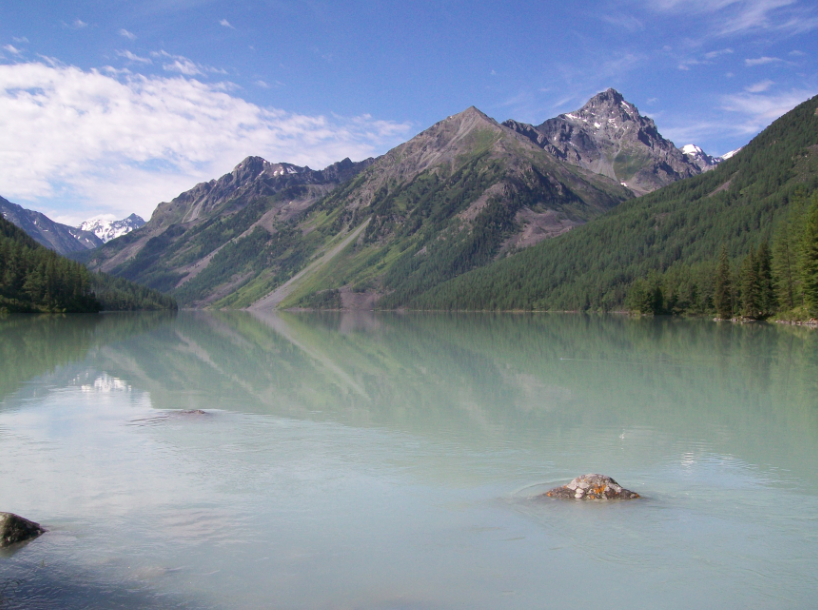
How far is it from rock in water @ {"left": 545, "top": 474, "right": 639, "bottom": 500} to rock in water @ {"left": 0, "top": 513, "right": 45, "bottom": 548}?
10.5 m

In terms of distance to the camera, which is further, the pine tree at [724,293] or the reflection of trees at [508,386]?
the pine tree at [724,293]

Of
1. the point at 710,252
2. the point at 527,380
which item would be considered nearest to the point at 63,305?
the point at 527,380

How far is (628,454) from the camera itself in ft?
54.6

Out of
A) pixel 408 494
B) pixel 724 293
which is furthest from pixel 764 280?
pixel 408 494

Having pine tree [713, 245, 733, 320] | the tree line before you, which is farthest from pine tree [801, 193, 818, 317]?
pine tree [713, 245, 733, 320]

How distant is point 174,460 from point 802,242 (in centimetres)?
9517

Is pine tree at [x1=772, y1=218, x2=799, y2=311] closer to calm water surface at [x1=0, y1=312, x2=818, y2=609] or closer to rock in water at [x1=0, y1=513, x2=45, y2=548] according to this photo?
calm water surface at [x1=0, y1=312, x2=818, y2=609]

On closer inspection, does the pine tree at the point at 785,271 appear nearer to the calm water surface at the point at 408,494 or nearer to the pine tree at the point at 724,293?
Result: the pine tree at the point at 724,293

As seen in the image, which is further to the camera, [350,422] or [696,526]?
[350,422]

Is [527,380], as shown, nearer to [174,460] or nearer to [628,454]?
[628,454]

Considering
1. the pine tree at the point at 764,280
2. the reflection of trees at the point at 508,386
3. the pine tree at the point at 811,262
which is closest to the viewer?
the reflection of trees at the point at 508,386

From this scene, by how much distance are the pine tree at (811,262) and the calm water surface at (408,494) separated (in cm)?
6066

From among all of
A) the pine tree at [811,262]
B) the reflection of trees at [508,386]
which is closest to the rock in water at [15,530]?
the reflection of trees at [508,386]

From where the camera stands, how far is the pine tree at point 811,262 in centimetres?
7912
